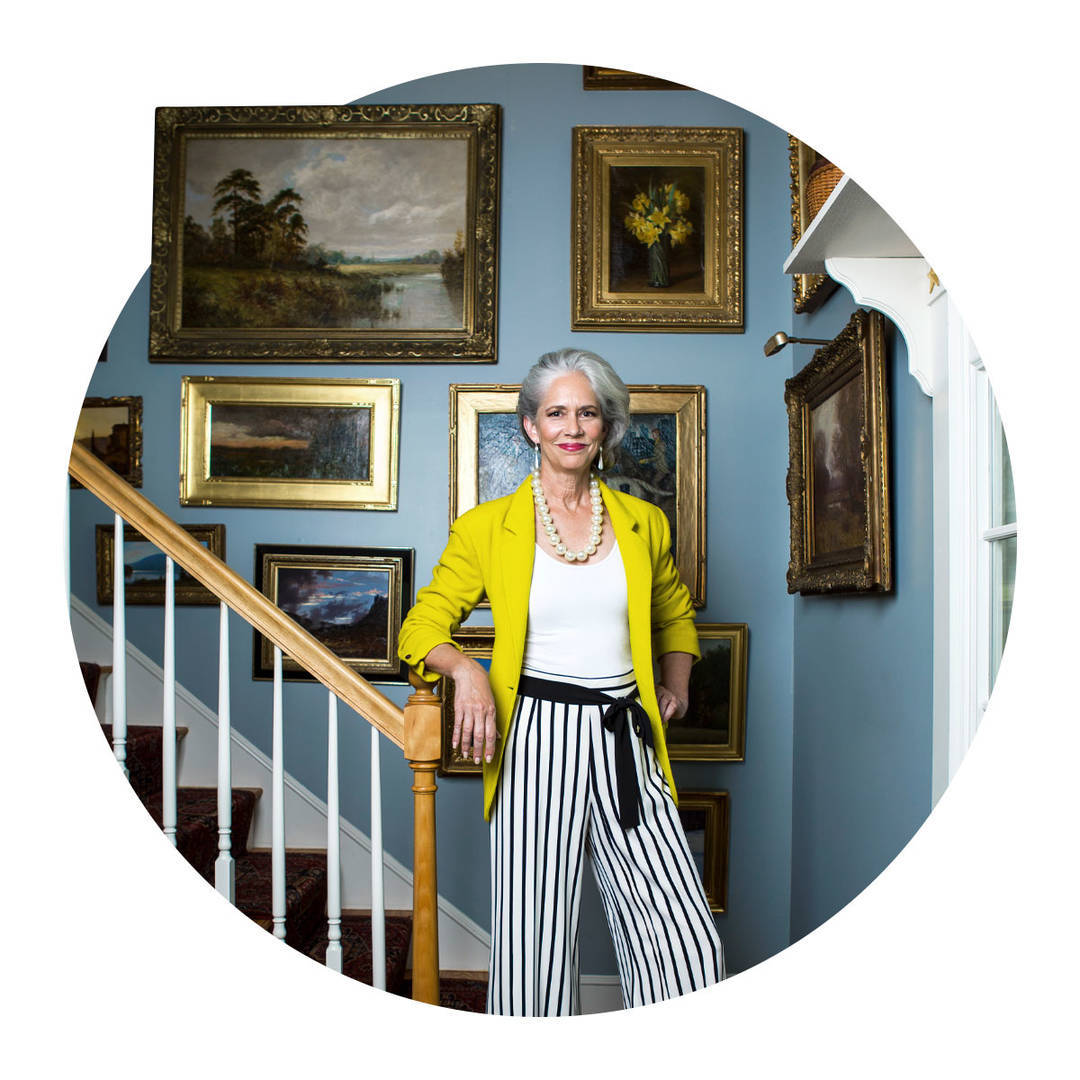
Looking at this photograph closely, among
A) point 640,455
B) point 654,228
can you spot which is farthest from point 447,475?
point 654,228

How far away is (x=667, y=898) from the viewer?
5.42ft

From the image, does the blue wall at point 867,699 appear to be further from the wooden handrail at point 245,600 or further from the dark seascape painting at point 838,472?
the wooden handrail at point 245,600

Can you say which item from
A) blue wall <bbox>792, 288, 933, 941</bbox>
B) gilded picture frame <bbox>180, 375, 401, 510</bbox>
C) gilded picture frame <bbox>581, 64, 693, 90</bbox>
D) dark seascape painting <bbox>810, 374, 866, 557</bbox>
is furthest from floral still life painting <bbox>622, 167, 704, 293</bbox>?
gilded picture frame <bbox>180, 375, 401, 510</bbox>

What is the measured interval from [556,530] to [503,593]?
16 cm

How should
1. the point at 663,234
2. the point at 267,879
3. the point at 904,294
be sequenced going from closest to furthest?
1. the point at 904,294
2. the point at 267,879
3. the point at 663,234

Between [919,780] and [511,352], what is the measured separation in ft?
5.60

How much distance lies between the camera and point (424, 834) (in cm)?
179

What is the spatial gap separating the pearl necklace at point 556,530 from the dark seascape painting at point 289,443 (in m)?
1.23

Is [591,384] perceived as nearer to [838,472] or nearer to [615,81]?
[838,472]

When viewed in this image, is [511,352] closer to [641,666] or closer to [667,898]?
[641,666]

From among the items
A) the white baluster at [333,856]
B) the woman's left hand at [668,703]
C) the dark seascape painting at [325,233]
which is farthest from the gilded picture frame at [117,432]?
the woman's left hand at [668,703]

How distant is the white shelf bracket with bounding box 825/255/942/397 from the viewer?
1.75 m

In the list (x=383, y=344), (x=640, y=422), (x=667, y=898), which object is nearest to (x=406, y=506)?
(x=383, y=344)

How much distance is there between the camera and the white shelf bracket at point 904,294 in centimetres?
175
